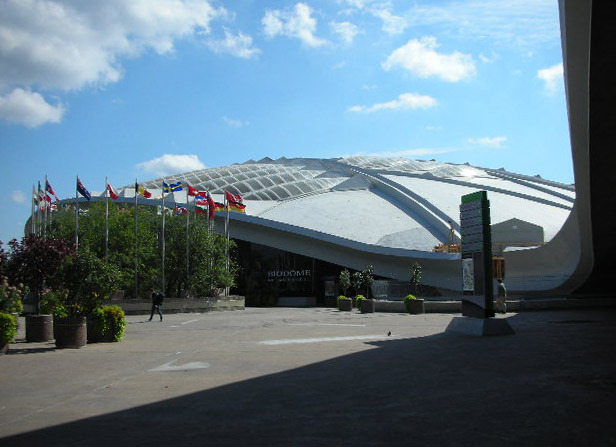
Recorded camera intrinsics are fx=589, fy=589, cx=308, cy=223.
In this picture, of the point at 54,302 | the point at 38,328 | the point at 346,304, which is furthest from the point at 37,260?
the point at 346,304

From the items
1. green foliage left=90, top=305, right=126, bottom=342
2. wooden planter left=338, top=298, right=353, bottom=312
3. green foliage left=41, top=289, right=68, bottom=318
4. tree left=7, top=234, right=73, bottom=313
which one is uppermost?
tree left=7, top=234, right=73, bottom=313

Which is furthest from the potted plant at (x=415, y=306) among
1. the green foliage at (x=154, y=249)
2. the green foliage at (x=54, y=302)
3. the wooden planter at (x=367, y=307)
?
the green foliage at (x=54, y=302)

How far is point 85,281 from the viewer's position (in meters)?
15.0

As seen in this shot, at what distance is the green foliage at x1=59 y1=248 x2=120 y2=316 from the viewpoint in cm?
1498

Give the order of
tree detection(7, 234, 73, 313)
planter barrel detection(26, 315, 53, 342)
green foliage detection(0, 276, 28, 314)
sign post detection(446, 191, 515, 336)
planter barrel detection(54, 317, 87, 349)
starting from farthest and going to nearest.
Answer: tree detection(7, 234, 73, 313) < planter barrel detection(26, 315, 53, 342) < sign post detection(446, 191, 515, 336) < planter barrel detection(54, 317, 87, 349) < green foliage detection(0, 276, 28, 314)

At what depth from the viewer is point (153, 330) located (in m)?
19.7

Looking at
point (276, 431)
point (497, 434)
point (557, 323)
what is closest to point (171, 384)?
point (276, 431)

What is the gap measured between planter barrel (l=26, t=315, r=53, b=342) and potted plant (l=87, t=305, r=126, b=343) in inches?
51.6

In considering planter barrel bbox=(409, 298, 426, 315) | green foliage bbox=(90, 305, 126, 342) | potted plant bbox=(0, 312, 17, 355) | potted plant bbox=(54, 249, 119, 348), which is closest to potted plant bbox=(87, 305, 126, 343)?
green foliage bbox=(90, 305, 126, 342)

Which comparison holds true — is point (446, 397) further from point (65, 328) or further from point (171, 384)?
point (65, 328)

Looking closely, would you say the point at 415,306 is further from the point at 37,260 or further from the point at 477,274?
the point at 37,260

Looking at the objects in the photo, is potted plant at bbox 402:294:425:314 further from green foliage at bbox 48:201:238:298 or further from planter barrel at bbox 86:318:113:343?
planter barrel at bbox 86:318:113:343

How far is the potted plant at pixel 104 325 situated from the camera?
49.2 ft

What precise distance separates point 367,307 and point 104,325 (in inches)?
684
